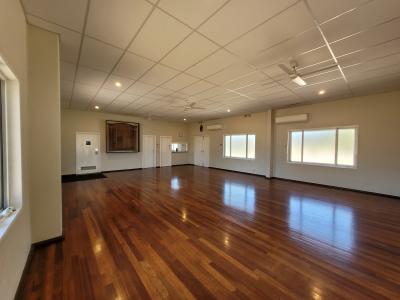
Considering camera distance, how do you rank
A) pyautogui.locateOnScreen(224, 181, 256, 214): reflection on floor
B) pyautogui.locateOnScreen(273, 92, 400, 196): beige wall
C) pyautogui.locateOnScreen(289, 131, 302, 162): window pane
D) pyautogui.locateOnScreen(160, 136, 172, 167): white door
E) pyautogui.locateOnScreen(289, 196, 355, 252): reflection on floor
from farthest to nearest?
pyautogui.locateOnScreen(160, 136, 172, 167): white door
pyautogui.locateOnScreen(289, 131, 302, 162): window pane
pyautogui.locateOnScreen(273, 92, 400, 196): beige wall
pyautogui.locateOnScreen(224, 181, 256, 214): reflection on floor
pyautogui.locateOnScreen(289, 196, 355, 252): reflection on floor

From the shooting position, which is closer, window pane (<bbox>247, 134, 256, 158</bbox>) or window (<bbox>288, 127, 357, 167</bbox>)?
window (<bbox>288, 127, 357, 167</bbox>)

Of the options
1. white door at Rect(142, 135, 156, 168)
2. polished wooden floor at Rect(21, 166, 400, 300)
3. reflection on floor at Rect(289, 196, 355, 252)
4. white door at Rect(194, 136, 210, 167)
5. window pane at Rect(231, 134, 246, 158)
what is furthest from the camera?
white door at Rect(194, 136, 210, 167)

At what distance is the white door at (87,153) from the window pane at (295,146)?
27.5ft

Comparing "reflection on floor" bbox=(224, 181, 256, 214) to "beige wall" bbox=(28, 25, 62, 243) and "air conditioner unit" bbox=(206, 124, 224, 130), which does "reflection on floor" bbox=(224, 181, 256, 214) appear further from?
"air conditioner unit" bbox=(206, 124, 224, 130)

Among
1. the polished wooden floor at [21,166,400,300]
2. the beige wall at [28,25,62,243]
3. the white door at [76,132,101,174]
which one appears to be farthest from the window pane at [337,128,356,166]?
the white door at [76,132,101,174]

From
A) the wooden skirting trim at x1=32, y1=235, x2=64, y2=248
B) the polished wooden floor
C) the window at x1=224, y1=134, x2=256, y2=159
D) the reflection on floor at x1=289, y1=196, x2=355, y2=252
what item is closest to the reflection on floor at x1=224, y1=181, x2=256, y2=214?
the polished wooden floor

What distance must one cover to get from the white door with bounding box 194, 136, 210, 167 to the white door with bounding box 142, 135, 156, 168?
2731 mm

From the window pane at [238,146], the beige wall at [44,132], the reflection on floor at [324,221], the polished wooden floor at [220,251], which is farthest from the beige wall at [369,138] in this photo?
the beige wall at [44,132]

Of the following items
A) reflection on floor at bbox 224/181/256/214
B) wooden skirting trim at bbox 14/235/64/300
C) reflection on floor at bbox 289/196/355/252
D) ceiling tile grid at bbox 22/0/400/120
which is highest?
ceiling tile grid at bbox 22/0/400/120

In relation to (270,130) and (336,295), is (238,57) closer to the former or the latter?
(336,295)

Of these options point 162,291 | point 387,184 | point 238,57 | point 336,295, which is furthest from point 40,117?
point 387,184

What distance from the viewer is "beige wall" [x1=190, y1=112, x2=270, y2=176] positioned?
7420mm

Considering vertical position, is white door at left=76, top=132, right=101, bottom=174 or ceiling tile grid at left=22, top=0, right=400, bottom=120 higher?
ceiling tile grid at left=22, top=0, right=400, bottom=120

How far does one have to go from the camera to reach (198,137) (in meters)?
10.9
